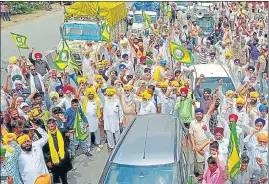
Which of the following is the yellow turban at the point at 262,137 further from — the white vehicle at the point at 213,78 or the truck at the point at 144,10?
the truck at the point at 144,10

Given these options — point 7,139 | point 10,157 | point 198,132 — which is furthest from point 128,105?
point 10,157

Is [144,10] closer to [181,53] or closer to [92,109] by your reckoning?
[181,53]

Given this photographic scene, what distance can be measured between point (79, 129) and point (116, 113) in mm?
834

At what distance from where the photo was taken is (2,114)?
7.91 meters

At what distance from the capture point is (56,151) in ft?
24.4

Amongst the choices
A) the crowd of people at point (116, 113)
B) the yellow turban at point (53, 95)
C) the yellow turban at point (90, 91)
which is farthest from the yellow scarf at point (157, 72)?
the yellow turban at point (53, 95)

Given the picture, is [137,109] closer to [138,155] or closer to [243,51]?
[138,155]

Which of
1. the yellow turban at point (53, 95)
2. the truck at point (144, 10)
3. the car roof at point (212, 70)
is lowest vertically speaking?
the truck at point (144, 10)

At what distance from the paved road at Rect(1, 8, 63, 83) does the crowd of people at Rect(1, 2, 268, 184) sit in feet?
36.8

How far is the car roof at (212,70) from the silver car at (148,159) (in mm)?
3957

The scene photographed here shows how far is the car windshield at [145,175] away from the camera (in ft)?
20.1

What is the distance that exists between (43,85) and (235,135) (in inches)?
194

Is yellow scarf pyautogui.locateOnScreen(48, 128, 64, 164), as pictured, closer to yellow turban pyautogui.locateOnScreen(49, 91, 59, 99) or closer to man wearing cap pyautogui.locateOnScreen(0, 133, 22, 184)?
man wearing cap pyautogui.locateOnScreen(0, 133, 22, 184)

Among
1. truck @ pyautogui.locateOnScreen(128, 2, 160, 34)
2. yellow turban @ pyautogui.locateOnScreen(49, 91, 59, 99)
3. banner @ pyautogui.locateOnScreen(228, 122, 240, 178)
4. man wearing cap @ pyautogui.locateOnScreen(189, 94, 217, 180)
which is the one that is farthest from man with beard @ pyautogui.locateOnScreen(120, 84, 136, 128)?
truck @ pyautogui.locateOnScreen(128, 2, 160, 34)
